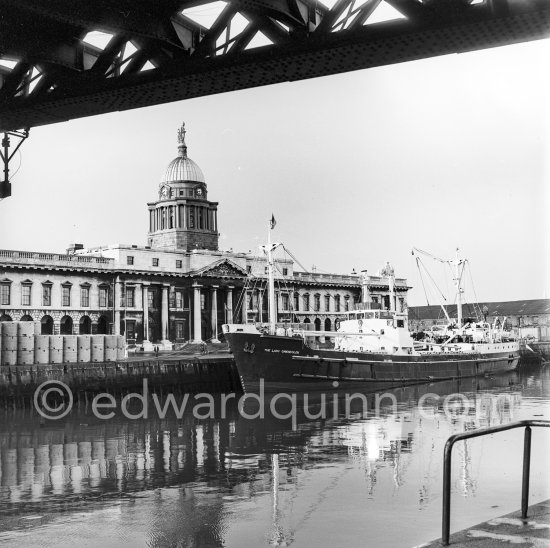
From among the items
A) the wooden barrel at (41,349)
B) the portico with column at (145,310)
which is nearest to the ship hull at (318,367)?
the wooden barrel at (41,349)

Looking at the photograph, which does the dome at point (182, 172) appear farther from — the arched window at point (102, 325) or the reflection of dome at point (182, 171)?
the arched window at point (102, 325)

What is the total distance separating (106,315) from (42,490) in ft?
197

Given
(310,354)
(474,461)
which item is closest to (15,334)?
(310,354)

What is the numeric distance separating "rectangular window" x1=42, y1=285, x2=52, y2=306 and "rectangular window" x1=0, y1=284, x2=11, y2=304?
3.54 meters

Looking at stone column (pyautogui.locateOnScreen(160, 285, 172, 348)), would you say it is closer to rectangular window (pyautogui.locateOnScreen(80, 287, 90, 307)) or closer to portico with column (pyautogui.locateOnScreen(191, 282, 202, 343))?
portico with column (pyautogui.locateOnScreen(191, 282, 202, 343))

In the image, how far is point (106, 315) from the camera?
77438 mm

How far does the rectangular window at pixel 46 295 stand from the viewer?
71.8 meters

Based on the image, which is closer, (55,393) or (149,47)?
(149,47)

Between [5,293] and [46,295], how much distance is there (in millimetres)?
4216

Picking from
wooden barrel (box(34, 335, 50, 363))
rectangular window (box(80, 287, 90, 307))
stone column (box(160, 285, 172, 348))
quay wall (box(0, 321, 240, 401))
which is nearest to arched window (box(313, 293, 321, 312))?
stone column (box(160, 285, 172, 348))

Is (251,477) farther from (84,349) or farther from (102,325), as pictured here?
(102,325)

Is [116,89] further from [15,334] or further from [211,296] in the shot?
[211,296]

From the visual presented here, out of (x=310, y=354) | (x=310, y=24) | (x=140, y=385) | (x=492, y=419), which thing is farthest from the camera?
(x=310, y=354)

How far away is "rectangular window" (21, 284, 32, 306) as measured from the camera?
70312mm
